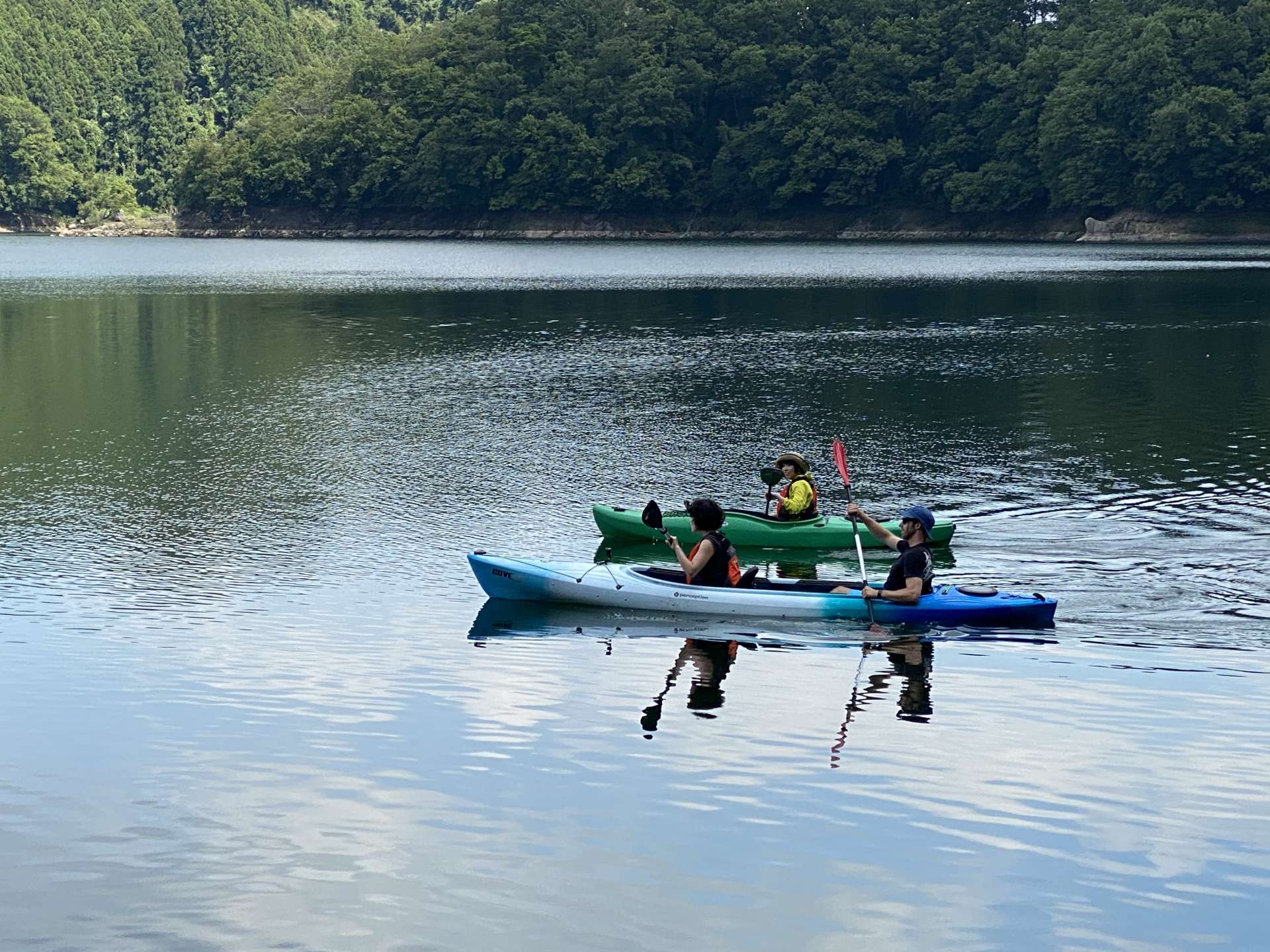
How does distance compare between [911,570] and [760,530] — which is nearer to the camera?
[911,570]

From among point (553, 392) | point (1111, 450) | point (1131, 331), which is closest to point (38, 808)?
point (1111, 450)

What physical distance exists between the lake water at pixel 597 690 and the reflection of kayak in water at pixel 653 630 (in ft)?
0.20

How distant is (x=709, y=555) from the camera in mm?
17578

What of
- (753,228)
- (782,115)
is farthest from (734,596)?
(753,228)

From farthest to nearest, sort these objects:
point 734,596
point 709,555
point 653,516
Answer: point 653,516 → point 709,555 → point 734,596

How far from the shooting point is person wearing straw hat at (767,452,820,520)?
21.6 metres

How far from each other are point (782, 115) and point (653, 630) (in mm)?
134557

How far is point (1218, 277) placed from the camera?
78.3 metres

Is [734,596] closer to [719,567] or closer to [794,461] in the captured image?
[719,567]

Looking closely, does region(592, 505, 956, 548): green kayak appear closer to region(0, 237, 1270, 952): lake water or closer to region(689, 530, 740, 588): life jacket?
region(0, 237, 1270, 952): lake water

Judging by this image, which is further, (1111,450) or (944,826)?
(1111,450)

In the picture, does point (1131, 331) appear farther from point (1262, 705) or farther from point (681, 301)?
point (1262, 705)

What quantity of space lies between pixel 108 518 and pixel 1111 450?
1791 centimetres

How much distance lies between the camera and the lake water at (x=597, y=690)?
33.1 feet
